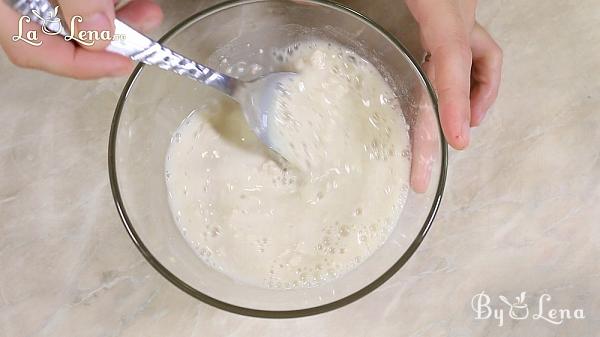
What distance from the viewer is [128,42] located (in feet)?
2.73

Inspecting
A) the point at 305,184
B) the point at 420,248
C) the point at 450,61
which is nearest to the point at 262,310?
the point at 305,184

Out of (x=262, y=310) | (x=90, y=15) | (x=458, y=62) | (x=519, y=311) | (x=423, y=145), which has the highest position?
(x=90, y=15)

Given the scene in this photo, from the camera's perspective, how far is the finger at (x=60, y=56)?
890 millimetres

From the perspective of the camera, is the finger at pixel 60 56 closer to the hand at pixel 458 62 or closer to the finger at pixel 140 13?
the finger at pixel 140 13

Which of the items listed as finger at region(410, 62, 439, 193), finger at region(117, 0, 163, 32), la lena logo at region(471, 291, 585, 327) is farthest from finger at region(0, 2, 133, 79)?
la lena logo at region(471, 291, 585, 327)

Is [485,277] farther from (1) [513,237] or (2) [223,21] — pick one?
(2) [223,21]

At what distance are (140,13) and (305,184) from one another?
342mm

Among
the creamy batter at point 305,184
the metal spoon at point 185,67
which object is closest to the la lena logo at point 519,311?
the creamy batter at point 305,184

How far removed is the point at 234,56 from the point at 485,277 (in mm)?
515

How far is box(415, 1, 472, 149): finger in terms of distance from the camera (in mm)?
865

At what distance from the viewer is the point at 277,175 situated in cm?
100

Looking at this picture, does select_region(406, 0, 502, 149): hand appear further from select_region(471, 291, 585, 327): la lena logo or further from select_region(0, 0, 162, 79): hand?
select_region(0, 0, 162, 79): hand

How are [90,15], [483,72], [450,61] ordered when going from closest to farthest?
1. [90,15]
2. [450,61]
3. [483,72]

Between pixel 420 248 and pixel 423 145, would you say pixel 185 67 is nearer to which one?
pixel 423 145
